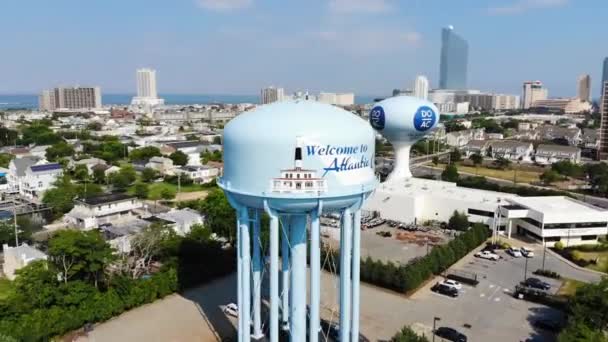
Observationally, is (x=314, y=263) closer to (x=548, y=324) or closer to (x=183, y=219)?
(x=548, y=324)

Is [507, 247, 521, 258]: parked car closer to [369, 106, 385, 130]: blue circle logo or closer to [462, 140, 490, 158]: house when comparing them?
[369, 106, 385, 130]: blue circle logo

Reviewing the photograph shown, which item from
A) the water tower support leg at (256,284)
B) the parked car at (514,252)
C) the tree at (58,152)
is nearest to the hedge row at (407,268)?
the parked car at (514,252)

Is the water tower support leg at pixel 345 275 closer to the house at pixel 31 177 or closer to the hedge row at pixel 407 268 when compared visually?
the hedge row at pixel 407 268

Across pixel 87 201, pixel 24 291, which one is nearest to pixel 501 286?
pixel 24 291

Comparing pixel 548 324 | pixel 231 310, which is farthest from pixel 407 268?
pixel 231 310

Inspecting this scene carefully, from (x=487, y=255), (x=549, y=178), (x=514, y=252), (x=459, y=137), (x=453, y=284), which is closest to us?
(x=453, y=284)

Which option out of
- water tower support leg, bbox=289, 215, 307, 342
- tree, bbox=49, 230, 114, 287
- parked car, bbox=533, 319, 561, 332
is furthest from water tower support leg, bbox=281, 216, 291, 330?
parked car, bbox=533, 319, 561, 332
